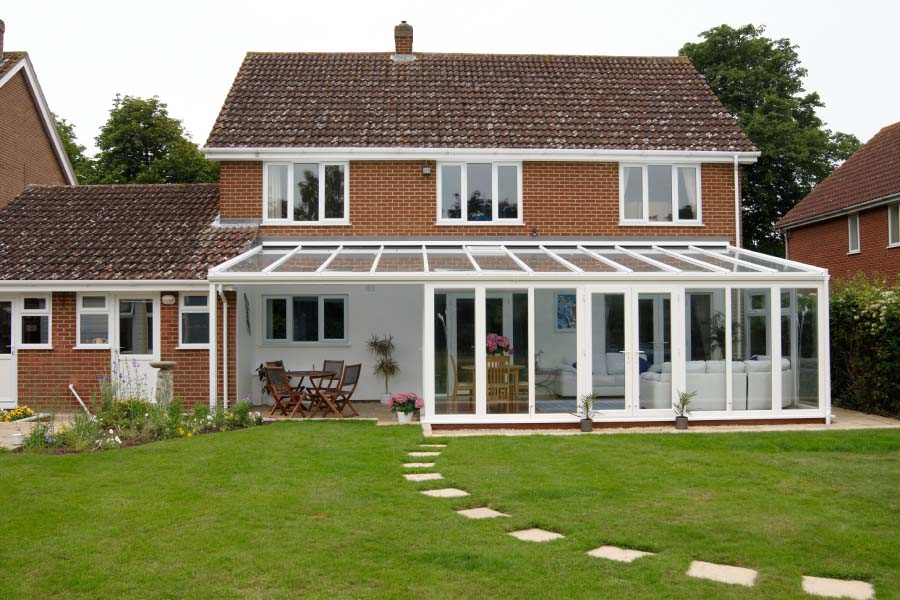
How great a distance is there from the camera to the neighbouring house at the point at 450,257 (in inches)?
513

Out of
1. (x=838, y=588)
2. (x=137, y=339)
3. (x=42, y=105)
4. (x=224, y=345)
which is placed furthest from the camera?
(x=42, y=105)

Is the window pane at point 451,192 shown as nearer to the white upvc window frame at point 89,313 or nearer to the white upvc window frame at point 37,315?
the white upvc window frame at point 89,313

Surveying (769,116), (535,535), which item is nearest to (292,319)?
(535,535)

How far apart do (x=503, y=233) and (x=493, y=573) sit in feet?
37.3

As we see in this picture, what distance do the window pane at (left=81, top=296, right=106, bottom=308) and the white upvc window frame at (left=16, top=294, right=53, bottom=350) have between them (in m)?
0.60

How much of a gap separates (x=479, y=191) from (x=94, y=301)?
297 inches

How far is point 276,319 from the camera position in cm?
1670

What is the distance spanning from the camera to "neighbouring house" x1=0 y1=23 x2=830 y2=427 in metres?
13.0

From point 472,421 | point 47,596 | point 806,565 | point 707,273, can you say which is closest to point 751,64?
point 707,273

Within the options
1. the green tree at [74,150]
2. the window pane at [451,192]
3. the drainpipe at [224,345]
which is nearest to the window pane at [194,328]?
the drainpipe at [224,345]

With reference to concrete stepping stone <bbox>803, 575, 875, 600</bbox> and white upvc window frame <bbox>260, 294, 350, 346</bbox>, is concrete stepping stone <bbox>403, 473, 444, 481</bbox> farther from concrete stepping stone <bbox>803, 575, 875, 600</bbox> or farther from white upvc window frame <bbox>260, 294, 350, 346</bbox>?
white upvc window frame <bbox>260, 294, 350, 346</bbox>

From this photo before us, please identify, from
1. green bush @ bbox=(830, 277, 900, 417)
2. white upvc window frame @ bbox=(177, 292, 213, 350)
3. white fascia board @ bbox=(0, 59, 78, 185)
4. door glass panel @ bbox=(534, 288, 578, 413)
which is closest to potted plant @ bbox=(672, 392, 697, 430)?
door glass panel @ bbox=(534, 288, 578, 413)

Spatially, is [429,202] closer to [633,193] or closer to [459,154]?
[459,154]

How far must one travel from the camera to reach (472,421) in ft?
42.5
